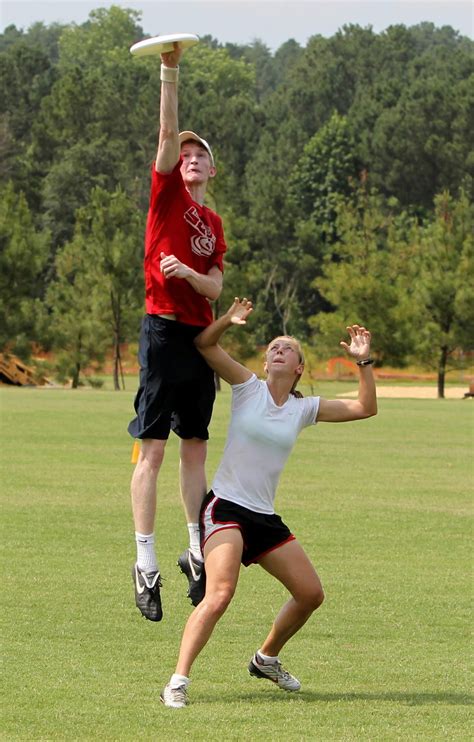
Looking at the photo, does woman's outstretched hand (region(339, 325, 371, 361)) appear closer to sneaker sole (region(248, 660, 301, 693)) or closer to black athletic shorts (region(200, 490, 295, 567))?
black athletic shorts (region(200, 490, 295, 567))

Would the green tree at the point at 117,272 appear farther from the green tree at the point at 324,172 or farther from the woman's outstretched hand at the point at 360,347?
the woman's outstretched hand at the point at 360,347

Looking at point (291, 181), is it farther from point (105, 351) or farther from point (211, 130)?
point (105, 351)

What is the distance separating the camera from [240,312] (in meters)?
7.74

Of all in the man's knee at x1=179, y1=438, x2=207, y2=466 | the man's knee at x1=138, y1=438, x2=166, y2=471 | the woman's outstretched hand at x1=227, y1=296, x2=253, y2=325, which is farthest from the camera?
the man's knee at x1=179, y1=438, x2=207, y2=466

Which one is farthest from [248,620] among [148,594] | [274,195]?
[274,195]

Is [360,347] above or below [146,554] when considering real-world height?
above

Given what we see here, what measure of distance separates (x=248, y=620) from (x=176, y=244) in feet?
11.1

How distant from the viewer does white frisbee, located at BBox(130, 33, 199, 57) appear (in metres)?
7.41

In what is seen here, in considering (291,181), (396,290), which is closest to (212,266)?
(396,290)

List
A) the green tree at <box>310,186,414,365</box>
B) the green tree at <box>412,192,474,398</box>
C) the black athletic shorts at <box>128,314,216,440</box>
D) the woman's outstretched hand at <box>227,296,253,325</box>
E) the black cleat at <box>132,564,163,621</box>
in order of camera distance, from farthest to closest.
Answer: the green tree at <box>310,186,414,365</box>
the green tree at <box>412,192,474,398</box>
the black athletic shorts at <box>128,314,216,440</box>
the black cleat at <box>132,564,163,621</box>
the woman's outstretched hand at <box>227,296,253,325</box>

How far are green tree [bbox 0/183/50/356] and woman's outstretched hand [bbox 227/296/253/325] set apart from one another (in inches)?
2200

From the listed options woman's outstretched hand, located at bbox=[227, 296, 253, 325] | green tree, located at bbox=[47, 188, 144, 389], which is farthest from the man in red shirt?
green tree, located at bbox=[47, 188, 144, 389]

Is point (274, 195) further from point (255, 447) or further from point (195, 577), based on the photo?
point (255, 447)

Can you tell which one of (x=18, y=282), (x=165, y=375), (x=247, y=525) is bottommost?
(x=18, y=282)
